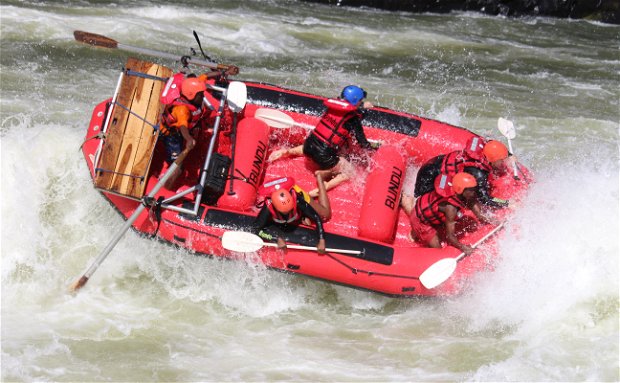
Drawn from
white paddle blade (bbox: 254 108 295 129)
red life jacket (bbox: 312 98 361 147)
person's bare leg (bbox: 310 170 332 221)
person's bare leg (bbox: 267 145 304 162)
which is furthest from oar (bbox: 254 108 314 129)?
person's bare leg (bbox: 310 170 332 221)

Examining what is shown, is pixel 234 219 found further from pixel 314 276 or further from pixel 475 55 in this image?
pixel 475 55

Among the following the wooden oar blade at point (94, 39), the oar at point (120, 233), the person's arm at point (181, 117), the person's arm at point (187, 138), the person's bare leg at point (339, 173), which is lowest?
the oar at point (120, 233)

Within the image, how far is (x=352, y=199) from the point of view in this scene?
602 centimetres

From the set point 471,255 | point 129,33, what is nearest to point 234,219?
point 471,255

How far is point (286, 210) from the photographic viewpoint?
5.12m

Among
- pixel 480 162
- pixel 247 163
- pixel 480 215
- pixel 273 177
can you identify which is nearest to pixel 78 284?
pixel 247 163

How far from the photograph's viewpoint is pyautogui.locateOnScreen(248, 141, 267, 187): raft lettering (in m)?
5.80

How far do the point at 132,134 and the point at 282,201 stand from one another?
5.17 ft

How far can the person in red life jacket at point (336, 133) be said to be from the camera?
5.62 meters

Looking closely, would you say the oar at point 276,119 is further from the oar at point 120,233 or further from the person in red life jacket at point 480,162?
the person in red life jacket at point 480,162

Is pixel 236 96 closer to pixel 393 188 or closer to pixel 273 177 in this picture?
pixel 273 177

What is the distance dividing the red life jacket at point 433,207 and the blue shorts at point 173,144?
2.13m

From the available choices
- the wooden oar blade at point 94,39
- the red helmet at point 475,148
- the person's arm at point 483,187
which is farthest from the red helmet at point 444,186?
the wooden oar blade at point 94,39

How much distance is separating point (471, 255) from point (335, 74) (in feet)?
17.7
